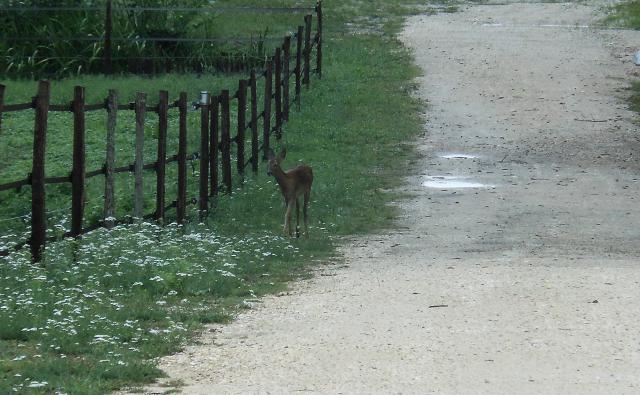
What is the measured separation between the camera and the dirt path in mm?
8406

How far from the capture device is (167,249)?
12242 mm

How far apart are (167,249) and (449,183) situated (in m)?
8.07

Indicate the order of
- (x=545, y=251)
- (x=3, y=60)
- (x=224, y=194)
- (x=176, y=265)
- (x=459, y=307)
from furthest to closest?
1. (x=3, y=60)
2. (x=224, y=194)
3. (x=545, y=251)
4. (x=176, y=265)
5. (x=459, y=307)

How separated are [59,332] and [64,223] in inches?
236

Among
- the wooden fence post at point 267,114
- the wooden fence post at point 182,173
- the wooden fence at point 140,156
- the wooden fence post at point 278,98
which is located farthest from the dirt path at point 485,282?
the wooden fence post at point 278,98

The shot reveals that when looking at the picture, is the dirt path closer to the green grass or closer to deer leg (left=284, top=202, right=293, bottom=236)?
deer leg (left=284, top=202, right=293, bottom=236)

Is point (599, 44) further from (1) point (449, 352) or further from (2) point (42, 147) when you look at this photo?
(1) point (449, 352)

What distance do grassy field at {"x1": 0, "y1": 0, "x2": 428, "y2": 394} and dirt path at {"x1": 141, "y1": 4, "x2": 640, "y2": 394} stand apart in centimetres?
41

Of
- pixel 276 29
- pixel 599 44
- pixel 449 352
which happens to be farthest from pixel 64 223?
pixel 599 44

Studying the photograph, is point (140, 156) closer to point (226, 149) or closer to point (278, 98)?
point (226, 149)

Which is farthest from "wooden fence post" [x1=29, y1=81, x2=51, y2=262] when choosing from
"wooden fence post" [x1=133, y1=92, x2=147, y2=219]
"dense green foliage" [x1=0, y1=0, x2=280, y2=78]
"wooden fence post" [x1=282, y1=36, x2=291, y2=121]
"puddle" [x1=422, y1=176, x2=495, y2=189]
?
"dense green foliage" [x1=0, y1=0, x2=280, y2=78]

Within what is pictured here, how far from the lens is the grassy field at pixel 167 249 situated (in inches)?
348

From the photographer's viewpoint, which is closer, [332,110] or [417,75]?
[332,110]

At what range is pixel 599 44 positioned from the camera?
32.9m
